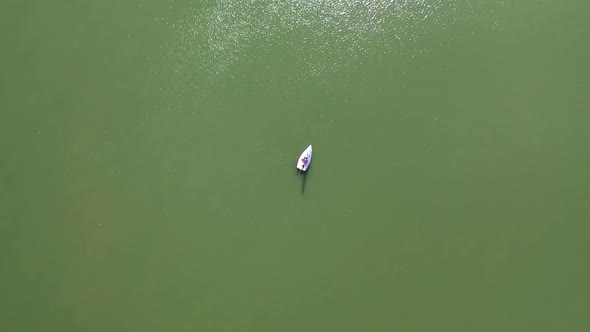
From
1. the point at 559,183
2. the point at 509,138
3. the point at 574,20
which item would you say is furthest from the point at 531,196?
the point at 574,20

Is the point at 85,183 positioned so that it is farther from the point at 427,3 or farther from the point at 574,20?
the point at 574,20

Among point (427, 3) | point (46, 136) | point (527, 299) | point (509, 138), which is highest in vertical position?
point (427, 3)

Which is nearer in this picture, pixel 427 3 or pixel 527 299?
pixel 527 299
